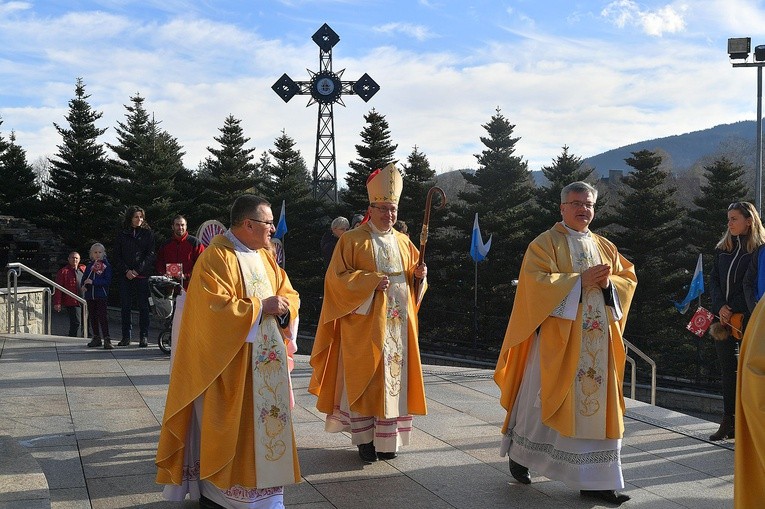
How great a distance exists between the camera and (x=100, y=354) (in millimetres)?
10648

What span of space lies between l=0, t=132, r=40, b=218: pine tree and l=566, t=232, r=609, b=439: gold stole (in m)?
35.6

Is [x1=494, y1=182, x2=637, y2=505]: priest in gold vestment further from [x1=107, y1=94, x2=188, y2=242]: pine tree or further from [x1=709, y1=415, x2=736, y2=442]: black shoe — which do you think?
[x1=107, y1=94, x2=188, y2=242]: pine tree

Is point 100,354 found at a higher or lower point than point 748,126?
lower

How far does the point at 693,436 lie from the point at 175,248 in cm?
630

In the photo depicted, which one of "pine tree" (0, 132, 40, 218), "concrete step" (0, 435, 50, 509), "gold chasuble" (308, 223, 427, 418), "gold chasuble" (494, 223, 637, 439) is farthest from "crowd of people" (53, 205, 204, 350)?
"pine tree" (0, 132, 40, 218)

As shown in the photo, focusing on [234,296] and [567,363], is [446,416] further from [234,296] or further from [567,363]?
[234,296]

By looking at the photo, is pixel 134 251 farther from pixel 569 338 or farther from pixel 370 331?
pixel 569 338

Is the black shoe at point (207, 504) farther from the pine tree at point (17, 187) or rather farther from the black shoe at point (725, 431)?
the pine tree at point (17, 187)

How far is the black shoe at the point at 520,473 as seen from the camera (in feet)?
17.9

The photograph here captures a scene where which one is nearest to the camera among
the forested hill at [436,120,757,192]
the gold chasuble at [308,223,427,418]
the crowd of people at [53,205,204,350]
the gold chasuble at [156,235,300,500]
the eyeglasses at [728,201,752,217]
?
the gold chasuble at [156,235,300,500]

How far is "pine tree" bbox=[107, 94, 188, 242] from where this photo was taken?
112 feet

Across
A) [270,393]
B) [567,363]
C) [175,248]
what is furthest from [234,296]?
[175,248]

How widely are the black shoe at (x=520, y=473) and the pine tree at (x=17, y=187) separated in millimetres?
35388

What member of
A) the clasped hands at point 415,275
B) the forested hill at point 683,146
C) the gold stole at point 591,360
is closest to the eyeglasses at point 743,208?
the gold stole at point 591,360
